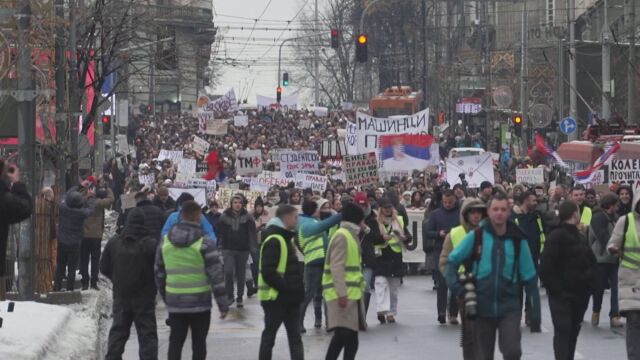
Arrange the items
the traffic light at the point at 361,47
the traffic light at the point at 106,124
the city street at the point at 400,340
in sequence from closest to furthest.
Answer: the city street at the point at 400,340 < the traffic light at the point at 361,47 < the traffic light at the point at 106,124

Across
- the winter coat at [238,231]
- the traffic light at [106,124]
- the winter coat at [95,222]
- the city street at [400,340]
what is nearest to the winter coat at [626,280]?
the city street at [400,340]

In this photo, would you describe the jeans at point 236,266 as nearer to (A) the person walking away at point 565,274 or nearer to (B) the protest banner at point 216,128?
(A) the person walking away at point 565,274

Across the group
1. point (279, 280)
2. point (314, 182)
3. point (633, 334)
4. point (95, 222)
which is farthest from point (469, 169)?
point (633, 334)

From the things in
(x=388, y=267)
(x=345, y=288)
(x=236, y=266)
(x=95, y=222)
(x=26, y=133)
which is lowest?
(x=236, y=266)

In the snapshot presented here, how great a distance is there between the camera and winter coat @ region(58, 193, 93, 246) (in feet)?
67.9

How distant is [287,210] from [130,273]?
1481mm

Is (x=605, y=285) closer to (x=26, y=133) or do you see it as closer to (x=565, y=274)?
(x=565, y=274)

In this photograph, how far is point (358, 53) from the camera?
39.2 meters

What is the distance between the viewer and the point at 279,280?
41.5ft

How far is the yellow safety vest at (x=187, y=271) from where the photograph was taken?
1243cm

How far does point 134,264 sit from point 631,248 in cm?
414

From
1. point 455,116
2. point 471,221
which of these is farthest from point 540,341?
point 455,116

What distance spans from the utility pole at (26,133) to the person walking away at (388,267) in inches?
157

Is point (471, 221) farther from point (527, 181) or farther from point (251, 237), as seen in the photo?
point (527, 181)
